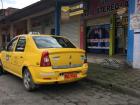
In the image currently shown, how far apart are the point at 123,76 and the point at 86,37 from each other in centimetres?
807

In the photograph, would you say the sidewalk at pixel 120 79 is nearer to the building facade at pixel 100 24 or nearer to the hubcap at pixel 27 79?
the building facade at pixel 100 24

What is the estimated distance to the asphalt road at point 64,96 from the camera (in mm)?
6371

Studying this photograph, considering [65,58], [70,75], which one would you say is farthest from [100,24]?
[70,75]

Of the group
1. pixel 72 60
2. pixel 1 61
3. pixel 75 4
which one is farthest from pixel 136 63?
pixel 75 4

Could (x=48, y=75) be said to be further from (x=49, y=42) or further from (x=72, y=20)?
(x=72, y=20)

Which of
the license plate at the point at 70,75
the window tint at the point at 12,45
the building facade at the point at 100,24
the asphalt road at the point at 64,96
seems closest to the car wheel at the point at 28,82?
the asphalt road at the point at 64,96

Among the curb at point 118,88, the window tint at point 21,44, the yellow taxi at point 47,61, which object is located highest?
the window tint at point 21,44

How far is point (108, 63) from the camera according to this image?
37.2 feet

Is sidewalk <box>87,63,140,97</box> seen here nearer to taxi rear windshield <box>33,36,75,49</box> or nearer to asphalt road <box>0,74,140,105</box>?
asphalt road <box>0,74,140,105</box>

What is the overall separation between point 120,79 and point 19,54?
3245mm

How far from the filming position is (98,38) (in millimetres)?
15859

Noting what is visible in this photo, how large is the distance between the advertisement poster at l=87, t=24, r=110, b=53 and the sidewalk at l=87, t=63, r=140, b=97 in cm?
486

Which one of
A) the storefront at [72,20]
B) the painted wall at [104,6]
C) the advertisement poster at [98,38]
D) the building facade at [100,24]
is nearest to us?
the building facade at [100,24]

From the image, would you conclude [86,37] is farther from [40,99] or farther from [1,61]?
[40,99]
